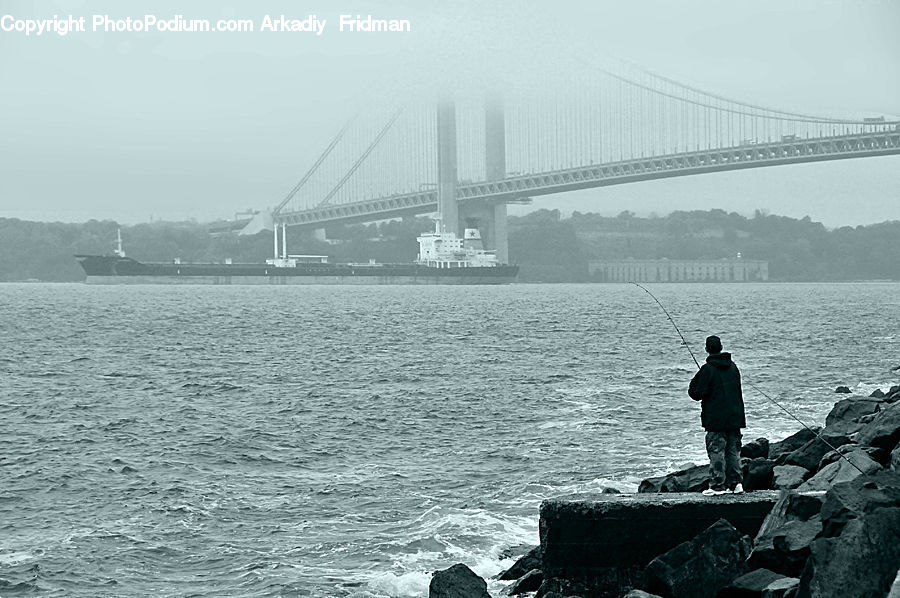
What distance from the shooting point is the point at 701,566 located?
5531 mm

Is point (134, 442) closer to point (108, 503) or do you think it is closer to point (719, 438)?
point (108, 503)

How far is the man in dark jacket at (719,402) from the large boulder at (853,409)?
3948 millimetres

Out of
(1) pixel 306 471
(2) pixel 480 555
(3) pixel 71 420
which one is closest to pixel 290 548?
(2) pixel 480 555

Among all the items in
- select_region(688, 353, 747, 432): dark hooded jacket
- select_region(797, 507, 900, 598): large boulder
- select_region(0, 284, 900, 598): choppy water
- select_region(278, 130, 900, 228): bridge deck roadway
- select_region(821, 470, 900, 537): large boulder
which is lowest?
select_region(0, 284, 900, 598): choppy water

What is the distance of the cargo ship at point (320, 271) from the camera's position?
10712cm

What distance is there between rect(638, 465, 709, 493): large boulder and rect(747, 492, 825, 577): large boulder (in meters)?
1.90

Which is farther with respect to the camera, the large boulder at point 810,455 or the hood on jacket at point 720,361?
the large boulder at point 810,455

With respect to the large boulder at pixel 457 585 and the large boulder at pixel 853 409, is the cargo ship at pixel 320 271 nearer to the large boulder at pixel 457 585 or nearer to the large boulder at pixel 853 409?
the large boulder at pixel 853 409

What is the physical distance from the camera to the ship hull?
4242 inches

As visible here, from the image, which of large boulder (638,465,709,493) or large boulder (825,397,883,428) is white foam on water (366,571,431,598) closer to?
large boulder (638,465,709,493)

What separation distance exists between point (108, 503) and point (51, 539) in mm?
1360

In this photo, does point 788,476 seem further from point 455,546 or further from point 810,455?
point 455,546

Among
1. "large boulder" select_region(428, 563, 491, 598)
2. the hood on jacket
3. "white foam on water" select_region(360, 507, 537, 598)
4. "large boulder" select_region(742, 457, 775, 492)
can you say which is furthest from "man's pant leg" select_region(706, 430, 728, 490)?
"large boulder" select_region(428, 563, 491, 598)

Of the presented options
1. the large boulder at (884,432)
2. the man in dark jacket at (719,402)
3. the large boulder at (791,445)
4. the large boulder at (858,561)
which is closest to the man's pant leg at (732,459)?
the man in dark jacket at (719,402)
